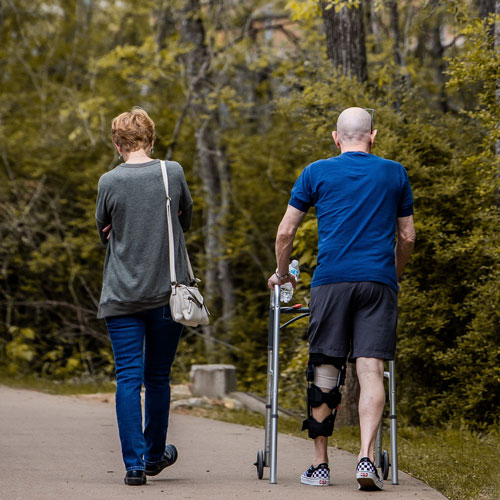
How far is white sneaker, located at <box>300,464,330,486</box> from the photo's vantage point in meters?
4.79

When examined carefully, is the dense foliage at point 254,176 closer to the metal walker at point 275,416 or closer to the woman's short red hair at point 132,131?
the metal walker at point 275,416

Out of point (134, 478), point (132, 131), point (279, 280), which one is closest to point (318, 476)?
point (134, 478)

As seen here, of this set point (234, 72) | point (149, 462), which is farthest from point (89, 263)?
point (149, 462)

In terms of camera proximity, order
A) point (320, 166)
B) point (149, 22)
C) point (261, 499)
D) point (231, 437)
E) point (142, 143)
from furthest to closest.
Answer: point (149, 22) → point (231, 437) → point (142, 143) → point (320, 166) → point (261, 499)

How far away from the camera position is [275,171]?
52.4ft

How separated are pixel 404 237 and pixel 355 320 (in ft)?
1.87

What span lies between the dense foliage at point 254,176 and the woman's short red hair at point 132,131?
144 inches

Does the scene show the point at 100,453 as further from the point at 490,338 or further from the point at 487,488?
the point at 490,338

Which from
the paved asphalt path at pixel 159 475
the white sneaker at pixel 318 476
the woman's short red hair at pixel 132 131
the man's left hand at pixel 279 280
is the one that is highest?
the woman's short red hair at pixel 132 131

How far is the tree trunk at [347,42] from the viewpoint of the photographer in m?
9.41

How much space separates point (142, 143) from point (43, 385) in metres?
8.50

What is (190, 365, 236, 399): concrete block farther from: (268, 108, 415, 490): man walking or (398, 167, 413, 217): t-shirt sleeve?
(398, 167, 413, 217): t-shirt sleeve

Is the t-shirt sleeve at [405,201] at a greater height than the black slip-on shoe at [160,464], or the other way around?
the t-shirt sleeve at [405,201]

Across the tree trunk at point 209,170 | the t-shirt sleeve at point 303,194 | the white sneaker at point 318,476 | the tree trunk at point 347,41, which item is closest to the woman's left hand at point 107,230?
the t-shirt sleeve at point 303,194
